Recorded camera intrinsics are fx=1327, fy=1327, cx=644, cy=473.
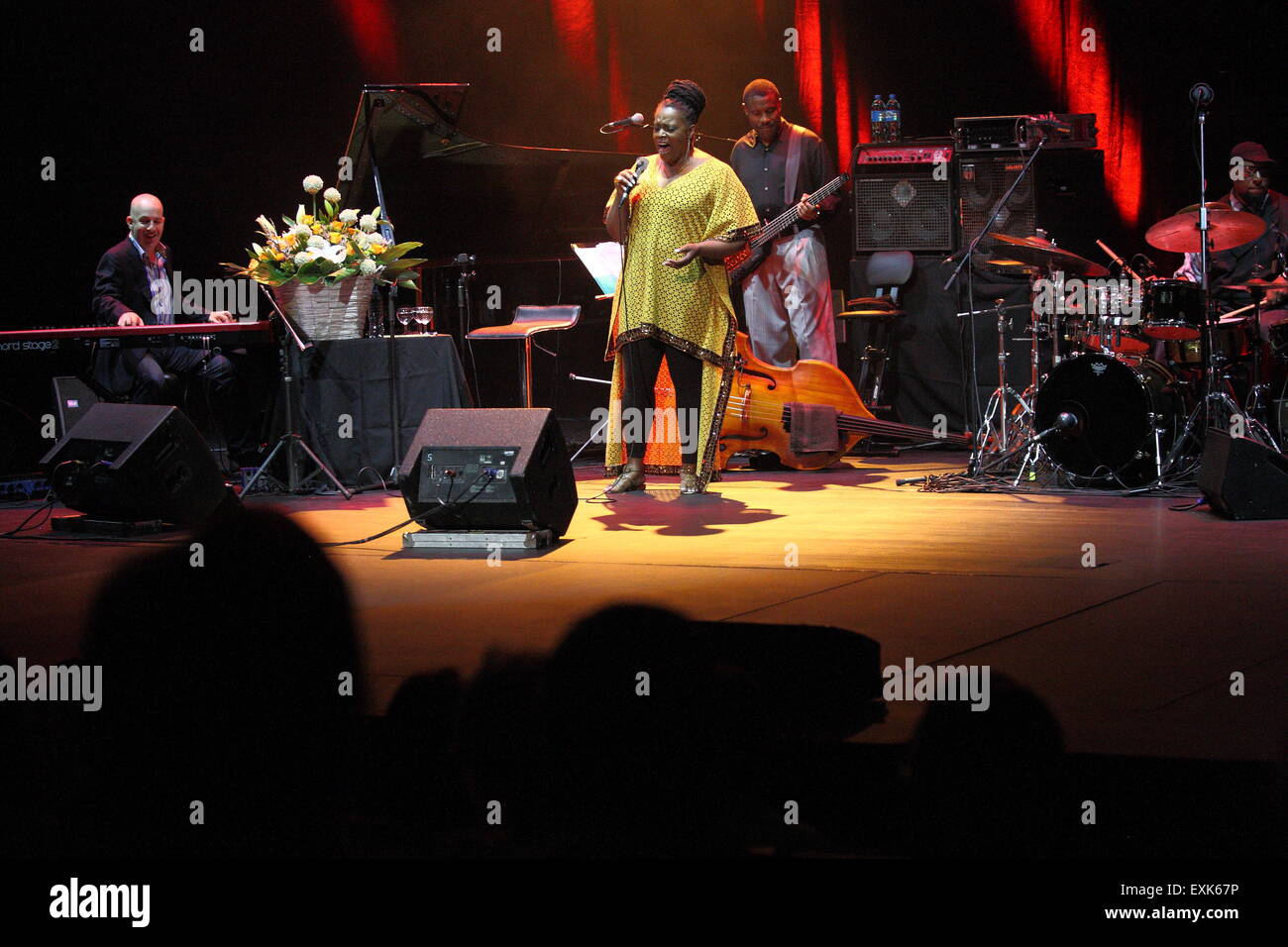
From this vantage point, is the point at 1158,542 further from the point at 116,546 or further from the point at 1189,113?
the point at 1189,113

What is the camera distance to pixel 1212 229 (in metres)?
6.20

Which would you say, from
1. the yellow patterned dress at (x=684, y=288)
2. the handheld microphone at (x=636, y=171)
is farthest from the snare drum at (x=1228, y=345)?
the handheld microphone at (x=636, y=171)

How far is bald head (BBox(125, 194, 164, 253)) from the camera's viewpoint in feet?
21.6

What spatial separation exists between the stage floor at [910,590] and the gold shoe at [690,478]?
0.54 feet

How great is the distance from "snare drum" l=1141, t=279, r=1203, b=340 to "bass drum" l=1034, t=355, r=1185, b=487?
22 cm

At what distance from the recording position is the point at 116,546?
4719 millimetres

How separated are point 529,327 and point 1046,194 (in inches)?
126

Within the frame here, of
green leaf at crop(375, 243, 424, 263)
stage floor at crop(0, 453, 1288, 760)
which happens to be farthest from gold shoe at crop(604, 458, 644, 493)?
green leaf at crop(375, 243, 424, 263)

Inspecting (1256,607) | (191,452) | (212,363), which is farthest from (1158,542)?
(212,363)

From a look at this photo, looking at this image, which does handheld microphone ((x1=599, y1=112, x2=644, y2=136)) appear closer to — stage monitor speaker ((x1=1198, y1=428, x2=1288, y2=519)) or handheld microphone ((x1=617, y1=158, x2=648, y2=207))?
handheld microphone ((x1=617, y1=158, x2=648, y2=207))

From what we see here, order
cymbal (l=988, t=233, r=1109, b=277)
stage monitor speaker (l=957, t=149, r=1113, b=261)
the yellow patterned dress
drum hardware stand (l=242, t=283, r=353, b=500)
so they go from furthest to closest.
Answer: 1. stage monitor speaker (l=957, t=149, r=1113, b=261)
2. drum hardware stand (l=242, t=283, r=353, b=500)
3. cymbal (l=988, t=233, r=1109, b=277)
4. the yellow patterned dress

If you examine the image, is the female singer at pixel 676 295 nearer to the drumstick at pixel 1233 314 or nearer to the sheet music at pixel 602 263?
the sheet music at pixel 602 263

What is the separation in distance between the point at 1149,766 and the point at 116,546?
3784 mm

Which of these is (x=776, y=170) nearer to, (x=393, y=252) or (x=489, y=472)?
(x=393, y=252)
